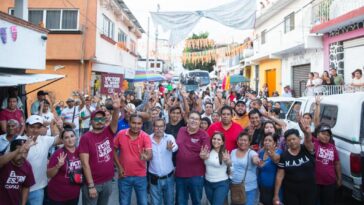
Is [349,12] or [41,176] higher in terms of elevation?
[349,12]

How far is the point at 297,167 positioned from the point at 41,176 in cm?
318

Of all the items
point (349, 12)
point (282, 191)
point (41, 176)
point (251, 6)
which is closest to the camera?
point (41, 176)

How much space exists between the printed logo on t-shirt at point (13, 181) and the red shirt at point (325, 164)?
3.77 m

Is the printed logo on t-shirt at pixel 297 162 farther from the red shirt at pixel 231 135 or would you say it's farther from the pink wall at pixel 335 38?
the pink wall at pixel 335 38

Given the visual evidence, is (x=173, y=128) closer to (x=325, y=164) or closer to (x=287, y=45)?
(x=325, y=164)

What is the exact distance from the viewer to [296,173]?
4215mm

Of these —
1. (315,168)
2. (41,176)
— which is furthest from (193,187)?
(41,176)

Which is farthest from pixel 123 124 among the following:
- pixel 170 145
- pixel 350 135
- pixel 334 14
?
pixel 334 14

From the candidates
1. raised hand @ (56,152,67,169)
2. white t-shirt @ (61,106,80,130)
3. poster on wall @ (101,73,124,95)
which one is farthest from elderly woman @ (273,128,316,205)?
white t-shirt @ (61,106,80,130)

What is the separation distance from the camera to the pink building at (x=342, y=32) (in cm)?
1105

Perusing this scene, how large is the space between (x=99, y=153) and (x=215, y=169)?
5.03 feet

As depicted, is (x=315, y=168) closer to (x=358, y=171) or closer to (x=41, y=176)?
(x=358, y=171)

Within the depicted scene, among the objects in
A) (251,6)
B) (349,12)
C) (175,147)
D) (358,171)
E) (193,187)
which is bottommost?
(193,187)

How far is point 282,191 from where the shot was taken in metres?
4.40
